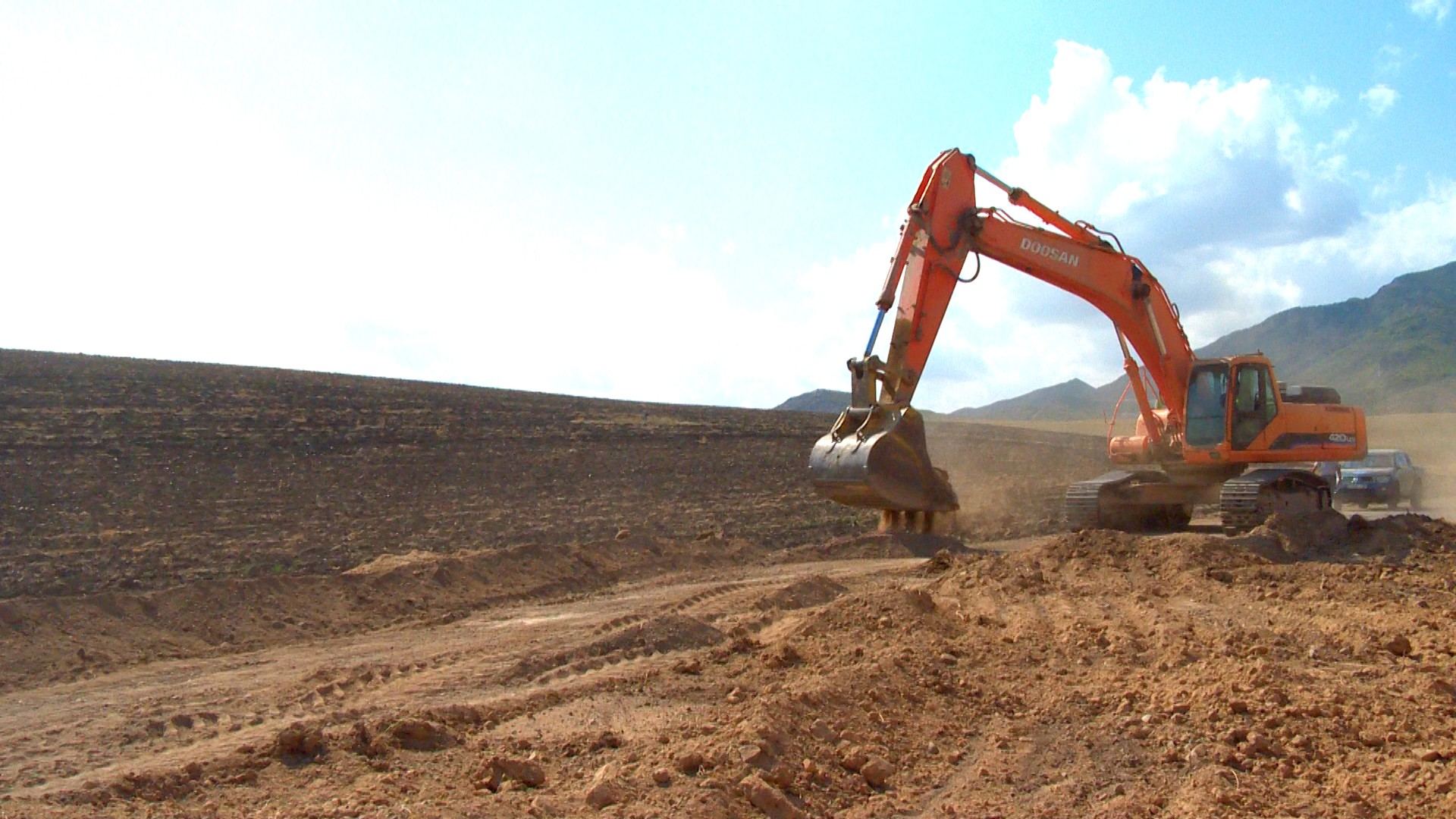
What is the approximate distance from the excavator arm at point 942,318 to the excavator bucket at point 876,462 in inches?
0.5

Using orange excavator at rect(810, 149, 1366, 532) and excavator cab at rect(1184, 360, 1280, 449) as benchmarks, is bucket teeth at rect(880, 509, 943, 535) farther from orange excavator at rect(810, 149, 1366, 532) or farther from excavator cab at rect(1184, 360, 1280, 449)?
excavator cab at rect(1184, 360, 1280, 449)

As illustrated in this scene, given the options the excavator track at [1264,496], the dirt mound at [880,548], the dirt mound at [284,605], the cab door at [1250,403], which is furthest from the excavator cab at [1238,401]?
the dirt mound at [284,605]

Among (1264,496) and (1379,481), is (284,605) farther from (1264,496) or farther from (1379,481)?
(1379,481)

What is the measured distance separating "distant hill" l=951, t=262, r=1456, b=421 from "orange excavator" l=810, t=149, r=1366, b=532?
225 ft

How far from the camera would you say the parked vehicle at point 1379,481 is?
76.2 ft

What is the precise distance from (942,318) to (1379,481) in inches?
542

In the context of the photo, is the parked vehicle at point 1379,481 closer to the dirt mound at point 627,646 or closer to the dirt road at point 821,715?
the dirt road at point 821,715

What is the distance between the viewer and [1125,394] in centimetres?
1605

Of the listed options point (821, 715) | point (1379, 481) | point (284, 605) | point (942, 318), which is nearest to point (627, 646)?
point (821, 715)

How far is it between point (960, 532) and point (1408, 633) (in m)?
9.31

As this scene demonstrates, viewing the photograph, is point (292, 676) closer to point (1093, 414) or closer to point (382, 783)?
point (382, 783)

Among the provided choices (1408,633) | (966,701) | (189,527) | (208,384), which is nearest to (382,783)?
(966,701)

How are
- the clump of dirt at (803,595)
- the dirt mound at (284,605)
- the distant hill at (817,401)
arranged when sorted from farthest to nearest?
the distant hill at (817,401) < the clump of dirt at (803,595) < the dirt mound at (284,605)

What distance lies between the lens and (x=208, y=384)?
2836cm
